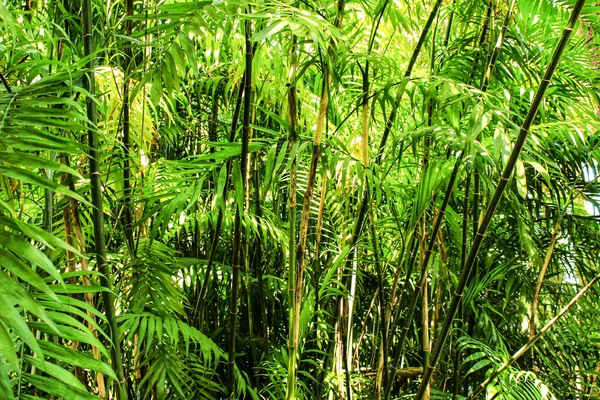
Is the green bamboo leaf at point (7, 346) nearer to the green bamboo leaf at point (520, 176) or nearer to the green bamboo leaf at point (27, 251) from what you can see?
the green bamboo leaf at point (27, 251)

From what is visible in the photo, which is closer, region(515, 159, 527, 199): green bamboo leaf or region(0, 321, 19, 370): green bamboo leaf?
region(0, 321, 19, 370): green bamboo leaf

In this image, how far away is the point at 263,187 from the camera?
1.55 metres

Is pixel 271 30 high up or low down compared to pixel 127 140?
up

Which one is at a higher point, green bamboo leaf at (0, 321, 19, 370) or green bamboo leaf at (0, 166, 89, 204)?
green bamboo leaf at (0, 166, 89, 204)

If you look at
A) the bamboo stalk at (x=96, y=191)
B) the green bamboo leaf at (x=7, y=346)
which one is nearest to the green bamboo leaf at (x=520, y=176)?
the bamboo stalk at (x=96, y=191)

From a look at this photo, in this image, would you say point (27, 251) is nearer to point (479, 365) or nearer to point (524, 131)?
point (524, 131)

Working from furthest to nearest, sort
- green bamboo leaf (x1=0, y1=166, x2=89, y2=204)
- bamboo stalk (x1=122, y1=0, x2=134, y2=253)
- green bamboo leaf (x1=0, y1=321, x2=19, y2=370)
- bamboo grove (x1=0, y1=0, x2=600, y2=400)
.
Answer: bamboo stalk (x1=122, y1=0, x2=134, y2=253) < bamboo grove (x1=0, y1=0, x2=600, y2=400) < green bamboo leaf (x1=0, y1=166, x2=89, y2=204) < green bamboo leaf (x1=0, y1=321, x2=19, y2=370)

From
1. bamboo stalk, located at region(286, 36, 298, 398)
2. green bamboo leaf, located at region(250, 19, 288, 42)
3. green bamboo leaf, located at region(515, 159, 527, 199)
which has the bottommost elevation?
bamboo stalk, located at region(286, 36, 298, 398)

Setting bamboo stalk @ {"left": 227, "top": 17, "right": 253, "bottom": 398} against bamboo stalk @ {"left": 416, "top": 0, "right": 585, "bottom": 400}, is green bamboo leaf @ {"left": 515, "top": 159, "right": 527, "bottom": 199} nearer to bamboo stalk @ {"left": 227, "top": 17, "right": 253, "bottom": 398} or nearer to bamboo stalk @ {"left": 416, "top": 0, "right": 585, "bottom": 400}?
bamboo stalk @ {"left": 416, "top": 0, "right": 585, "bottom": 400}

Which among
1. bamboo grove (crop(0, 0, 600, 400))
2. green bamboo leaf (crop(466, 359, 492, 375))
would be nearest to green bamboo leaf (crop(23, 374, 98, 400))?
bamboo grove (crop(0, 0, 600, 400))

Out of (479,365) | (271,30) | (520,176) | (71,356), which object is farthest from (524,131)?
(71,356)

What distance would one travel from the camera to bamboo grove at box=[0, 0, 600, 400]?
81 cm

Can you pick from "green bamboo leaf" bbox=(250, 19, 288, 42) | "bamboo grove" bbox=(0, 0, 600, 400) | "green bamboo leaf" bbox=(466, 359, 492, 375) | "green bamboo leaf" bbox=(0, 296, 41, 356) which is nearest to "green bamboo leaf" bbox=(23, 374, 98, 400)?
"bamboo grove" bbox=(0, 0, 600, 400)

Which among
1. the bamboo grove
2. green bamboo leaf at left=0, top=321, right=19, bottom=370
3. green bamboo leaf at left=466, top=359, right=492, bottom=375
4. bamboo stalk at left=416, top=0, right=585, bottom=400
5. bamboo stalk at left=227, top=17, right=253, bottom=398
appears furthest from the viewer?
green bamboo leaf at left=466, top=359, right=492, bottom=375
